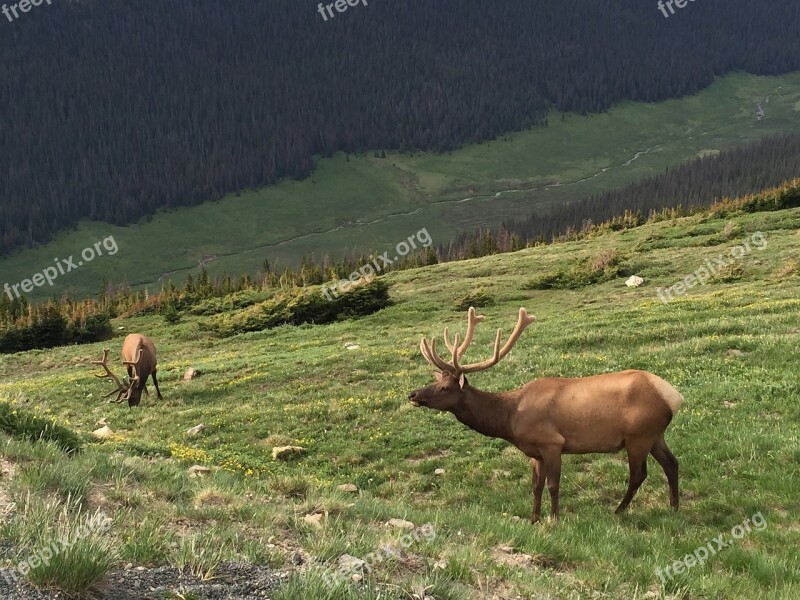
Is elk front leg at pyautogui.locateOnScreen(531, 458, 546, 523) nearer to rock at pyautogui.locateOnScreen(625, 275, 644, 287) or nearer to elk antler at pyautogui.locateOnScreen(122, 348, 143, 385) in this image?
elk antler at pyautogui.locateOnScreen(122, 348, 143, 385)

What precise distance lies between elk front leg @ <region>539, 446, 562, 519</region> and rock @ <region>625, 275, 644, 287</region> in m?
28.6

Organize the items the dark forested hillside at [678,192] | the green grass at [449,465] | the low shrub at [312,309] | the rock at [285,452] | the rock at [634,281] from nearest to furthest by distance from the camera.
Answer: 1. the green grass at [449,465]
2. the rock at [285,452]
3. the rock at [634,281]
4. the low shrub at [312,309]
5. the dark forested hillside at [678,192]

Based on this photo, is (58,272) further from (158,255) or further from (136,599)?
(136,599)

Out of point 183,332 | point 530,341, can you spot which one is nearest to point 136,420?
point 530,341

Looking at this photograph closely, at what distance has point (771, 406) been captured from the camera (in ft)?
44.3

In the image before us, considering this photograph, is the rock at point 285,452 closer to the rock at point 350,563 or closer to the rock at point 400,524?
the rock at point 400,524

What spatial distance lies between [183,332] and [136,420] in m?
26.4

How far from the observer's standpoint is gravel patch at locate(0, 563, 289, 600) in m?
4.75

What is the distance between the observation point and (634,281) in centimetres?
3656

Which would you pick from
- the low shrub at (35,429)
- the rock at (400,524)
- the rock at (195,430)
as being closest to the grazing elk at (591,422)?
the rock at (400,524)

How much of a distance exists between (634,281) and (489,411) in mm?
28767

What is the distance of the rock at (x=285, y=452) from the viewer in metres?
14.6

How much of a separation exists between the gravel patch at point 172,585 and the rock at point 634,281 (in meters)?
34.1

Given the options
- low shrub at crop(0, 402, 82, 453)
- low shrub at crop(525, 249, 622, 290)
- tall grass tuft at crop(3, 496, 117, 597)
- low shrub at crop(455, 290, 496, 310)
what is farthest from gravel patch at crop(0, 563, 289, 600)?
low shrub at crop(525, 249, 622, 290)
